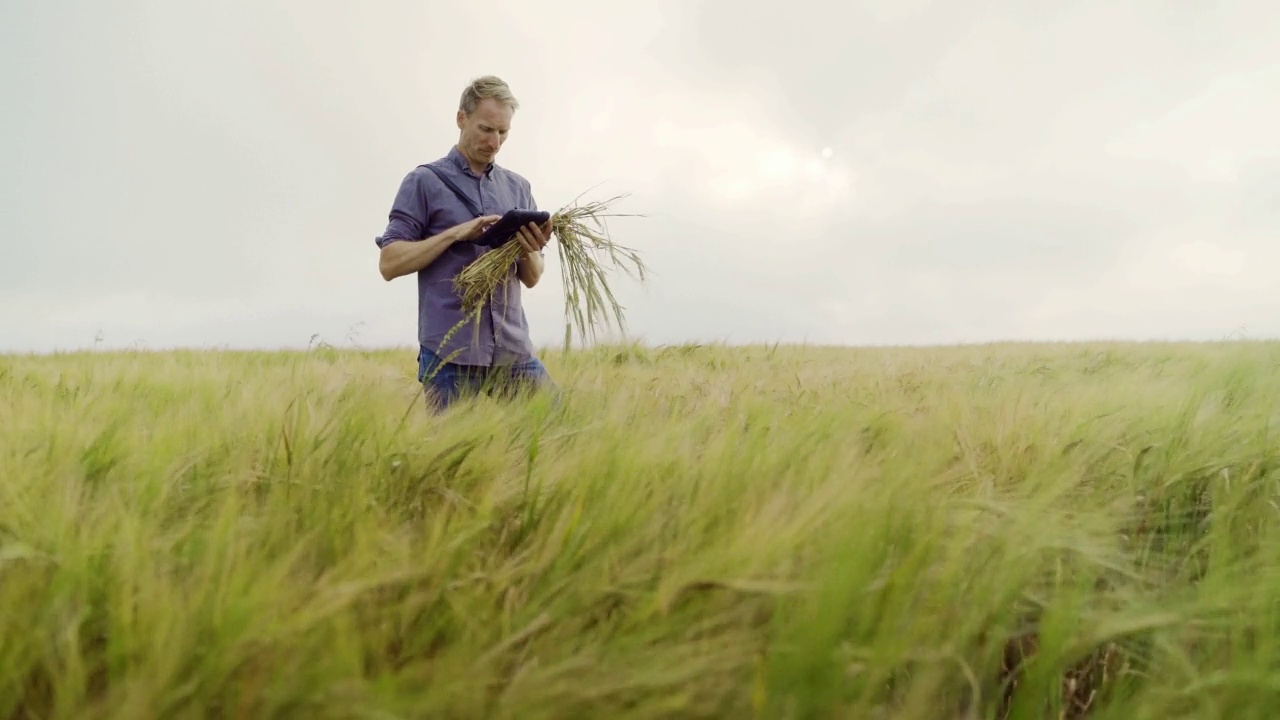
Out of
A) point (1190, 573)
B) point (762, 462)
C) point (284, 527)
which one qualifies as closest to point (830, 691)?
point (762, 462)

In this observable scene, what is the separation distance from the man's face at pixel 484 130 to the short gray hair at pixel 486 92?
2 cm

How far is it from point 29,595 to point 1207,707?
1.17 meters

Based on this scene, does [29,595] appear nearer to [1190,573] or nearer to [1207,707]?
[1207,707]

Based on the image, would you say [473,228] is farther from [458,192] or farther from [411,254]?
[458,192]

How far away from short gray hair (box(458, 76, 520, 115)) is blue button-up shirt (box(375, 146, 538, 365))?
8.4 inches

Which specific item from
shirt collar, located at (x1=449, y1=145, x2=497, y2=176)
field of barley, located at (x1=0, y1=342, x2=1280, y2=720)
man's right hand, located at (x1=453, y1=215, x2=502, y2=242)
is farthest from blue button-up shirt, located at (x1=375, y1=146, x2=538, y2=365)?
field of barley, located at (x1=0, y1=342, x2=1280, y2=720)

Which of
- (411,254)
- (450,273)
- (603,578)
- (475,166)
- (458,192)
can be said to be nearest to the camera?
(603,578)

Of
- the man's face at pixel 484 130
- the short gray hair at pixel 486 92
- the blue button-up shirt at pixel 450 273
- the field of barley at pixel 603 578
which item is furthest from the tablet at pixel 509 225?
the field of barley at pixel 603 578

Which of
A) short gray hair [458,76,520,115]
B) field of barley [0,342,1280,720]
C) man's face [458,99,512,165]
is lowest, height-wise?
field of barley [0,342,1280,720]

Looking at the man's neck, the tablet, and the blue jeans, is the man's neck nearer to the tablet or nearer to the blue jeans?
the tablet

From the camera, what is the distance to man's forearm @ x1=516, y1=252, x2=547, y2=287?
2812 millimetres

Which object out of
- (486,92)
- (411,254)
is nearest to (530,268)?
(411,254)

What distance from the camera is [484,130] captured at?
2.67m

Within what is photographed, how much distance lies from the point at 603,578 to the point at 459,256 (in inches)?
82.6
